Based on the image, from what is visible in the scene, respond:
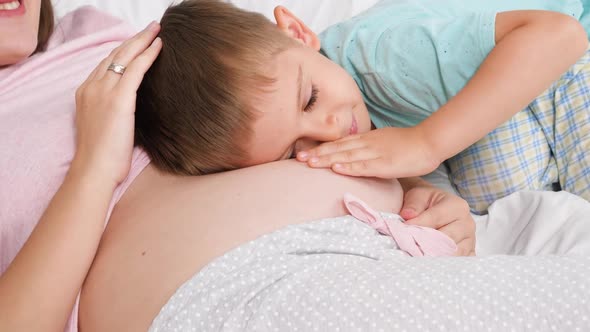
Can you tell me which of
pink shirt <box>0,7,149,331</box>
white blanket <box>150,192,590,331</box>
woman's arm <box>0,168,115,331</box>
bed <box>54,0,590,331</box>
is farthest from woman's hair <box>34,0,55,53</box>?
white blanket <box>150,192,590,331</box>

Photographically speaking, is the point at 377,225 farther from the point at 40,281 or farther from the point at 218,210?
the point at 40,281

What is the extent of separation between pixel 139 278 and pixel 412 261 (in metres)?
0.37

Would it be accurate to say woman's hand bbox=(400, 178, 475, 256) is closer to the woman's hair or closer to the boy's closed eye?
the boy's closed eye

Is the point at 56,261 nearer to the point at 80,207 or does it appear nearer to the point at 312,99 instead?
the point at 80,207

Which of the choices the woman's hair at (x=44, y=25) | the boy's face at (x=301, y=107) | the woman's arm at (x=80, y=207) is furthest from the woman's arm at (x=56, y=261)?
the woman's hair at (x=44, y=25)

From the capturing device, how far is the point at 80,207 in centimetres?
91

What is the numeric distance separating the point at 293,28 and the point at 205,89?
30 cm

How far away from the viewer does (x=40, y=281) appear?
2.78 feet

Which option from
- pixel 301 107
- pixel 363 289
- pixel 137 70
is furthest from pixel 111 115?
pixel 363 289

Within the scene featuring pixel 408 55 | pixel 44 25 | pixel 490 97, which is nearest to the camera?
pixel 490 97

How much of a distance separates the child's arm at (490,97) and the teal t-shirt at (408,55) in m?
0.07

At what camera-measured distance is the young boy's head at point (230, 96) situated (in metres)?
0.98

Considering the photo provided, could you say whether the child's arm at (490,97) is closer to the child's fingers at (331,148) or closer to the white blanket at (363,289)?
the child's fingers at (331,148)

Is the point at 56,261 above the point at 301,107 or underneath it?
underneath
